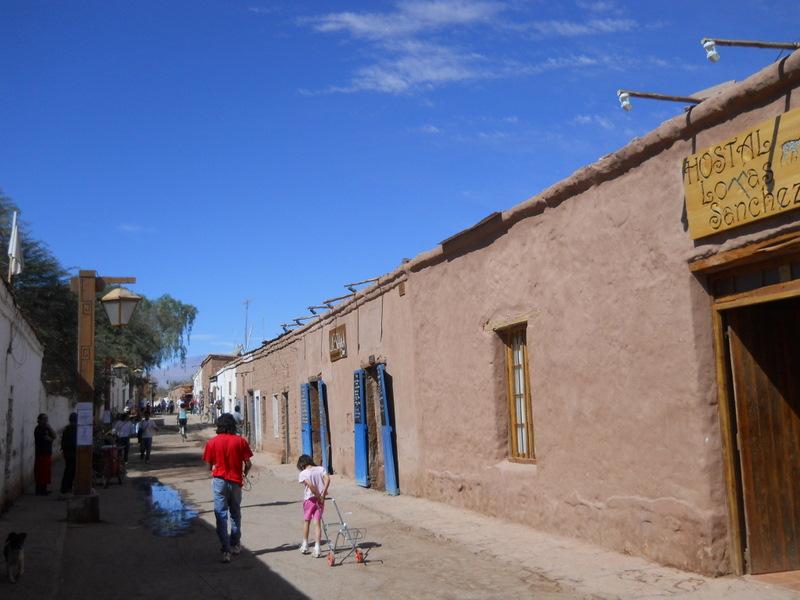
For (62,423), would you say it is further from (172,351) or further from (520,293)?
(172,351)

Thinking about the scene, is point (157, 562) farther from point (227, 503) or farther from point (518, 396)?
point (518, 396)

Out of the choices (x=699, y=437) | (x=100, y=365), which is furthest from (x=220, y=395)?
(x=699, y=437)

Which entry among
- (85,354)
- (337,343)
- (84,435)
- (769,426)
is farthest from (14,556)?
(337,343)

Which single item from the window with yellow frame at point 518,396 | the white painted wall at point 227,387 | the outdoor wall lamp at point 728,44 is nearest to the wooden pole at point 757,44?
the outdoor wall lamp at point 728,44

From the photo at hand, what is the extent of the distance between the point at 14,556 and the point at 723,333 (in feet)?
21.8

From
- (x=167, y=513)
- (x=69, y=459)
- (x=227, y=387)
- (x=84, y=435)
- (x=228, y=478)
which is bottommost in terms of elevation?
(x=167, y=513)

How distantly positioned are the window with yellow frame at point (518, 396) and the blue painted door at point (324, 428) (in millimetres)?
9281

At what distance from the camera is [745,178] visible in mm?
6305

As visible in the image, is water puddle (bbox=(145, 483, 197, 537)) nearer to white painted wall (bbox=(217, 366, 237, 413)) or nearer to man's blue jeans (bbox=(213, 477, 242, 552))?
man's blue jeans (bbox=(213, 477, 242, 552))

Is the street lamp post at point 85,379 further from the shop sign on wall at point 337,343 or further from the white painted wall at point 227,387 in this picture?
the white painted wall at point 227,387

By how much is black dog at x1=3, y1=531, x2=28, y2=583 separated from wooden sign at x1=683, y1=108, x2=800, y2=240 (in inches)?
264

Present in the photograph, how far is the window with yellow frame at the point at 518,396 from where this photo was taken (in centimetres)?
1007

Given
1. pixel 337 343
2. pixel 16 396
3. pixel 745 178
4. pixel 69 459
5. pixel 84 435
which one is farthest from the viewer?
pixel 337 343

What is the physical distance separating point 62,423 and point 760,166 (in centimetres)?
2437
